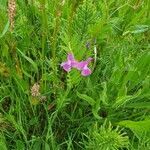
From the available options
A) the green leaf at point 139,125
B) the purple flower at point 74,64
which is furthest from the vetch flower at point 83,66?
the green leaf at point 139,125

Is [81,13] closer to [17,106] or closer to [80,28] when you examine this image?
[80,28]

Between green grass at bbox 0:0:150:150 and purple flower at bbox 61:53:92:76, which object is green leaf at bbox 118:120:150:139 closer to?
green grass at bbox 0:0:150:150

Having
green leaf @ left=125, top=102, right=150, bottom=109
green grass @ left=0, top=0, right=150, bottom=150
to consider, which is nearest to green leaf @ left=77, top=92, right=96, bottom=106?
green grass @ left=0, top=0, right=150, bottom=150

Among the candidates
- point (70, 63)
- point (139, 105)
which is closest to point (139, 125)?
point (139, 105)

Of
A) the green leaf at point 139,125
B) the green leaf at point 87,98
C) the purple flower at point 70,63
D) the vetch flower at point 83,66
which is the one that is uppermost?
the purple flower at point 70,63

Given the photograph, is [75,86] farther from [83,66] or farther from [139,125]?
[139,125]

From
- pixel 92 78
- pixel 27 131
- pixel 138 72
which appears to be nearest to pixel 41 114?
pixel 27 131

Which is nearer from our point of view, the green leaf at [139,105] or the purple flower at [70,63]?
the purple flower at [70,63]

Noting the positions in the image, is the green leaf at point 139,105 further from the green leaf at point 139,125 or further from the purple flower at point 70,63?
the purple flower at point 70,63

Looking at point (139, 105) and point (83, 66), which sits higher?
point (83, 66)
